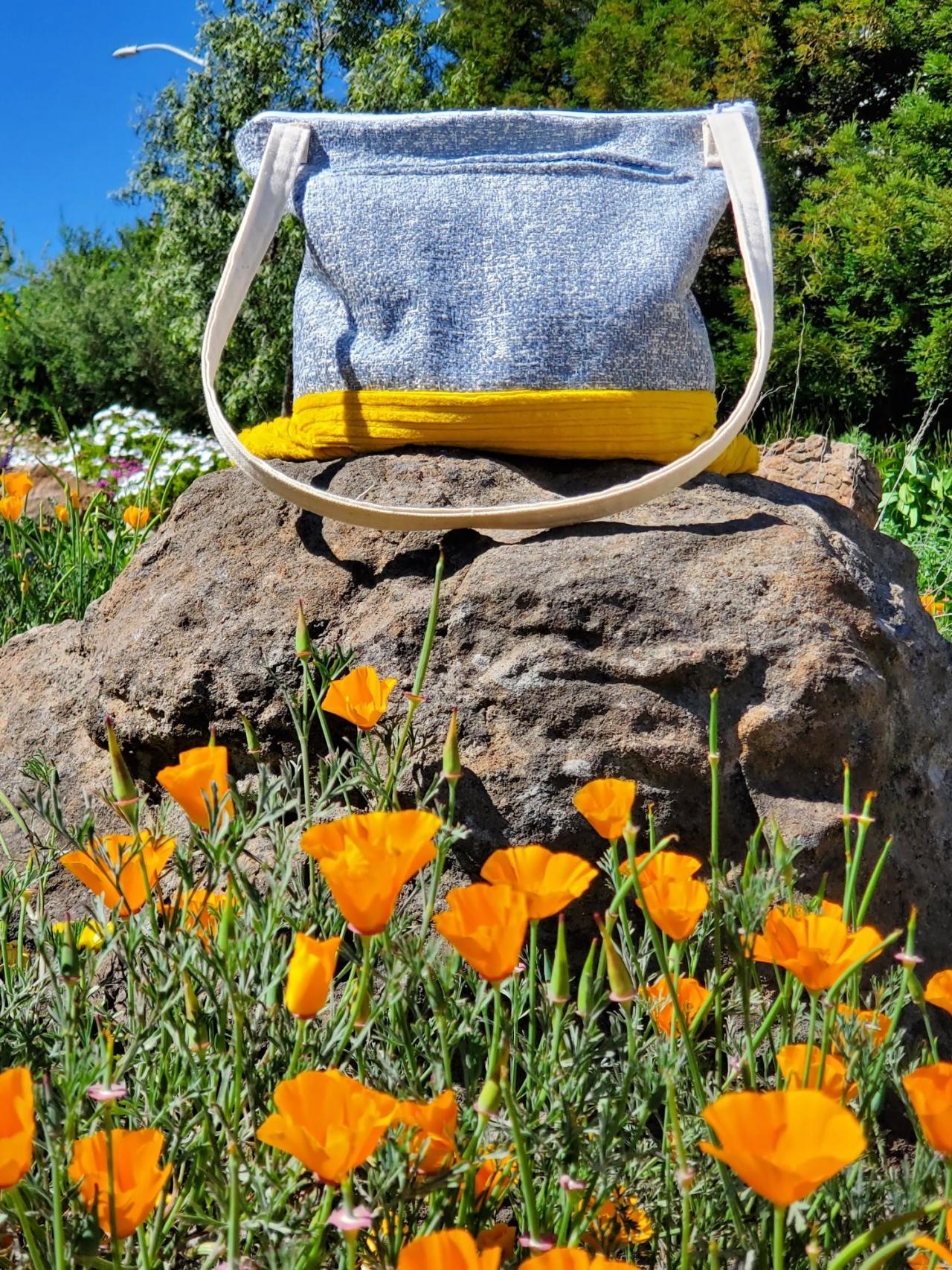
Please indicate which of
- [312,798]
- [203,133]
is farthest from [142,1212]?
[203,133]

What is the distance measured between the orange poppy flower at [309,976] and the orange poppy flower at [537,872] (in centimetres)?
13

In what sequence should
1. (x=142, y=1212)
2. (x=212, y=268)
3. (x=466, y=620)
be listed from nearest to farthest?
(x=142, y=1212)
(x=466, y=620)
(x=212, y=268)

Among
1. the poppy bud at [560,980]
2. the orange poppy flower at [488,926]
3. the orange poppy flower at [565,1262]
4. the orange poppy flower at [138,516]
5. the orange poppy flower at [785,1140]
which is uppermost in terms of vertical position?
the orange poppy flower at [488,926]

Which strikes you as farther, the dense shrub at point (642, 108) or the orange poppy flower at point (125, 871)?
the dense shrub at point (642, 108)

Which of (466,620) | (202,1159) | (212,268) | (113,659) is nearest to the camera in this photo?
(202,1159)

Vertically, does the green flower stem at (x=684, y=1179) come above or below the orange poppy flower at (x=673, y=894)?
below

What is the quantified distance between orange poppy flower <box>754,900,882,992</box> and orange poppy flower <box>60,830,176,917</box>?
494mm

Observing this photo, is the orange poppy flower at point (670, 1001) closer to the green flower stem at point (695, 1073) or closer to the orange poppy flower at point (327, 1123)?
the green flower stem at point (695, 1073)

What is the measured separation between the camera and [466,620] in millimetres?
1510

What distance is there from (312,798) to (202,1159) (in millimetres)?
659

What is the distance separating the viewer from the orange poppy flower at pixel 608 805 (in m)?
0.92

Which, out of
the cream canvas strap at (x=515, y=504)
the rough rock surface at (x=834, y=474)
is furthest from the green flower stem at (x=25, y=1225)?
the rough rock surface at (x=834, y=474)

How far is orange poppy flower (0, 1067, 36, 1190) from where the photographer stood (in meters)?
0.57

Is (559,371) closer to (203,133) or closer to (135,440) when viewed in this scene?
(135,440)
